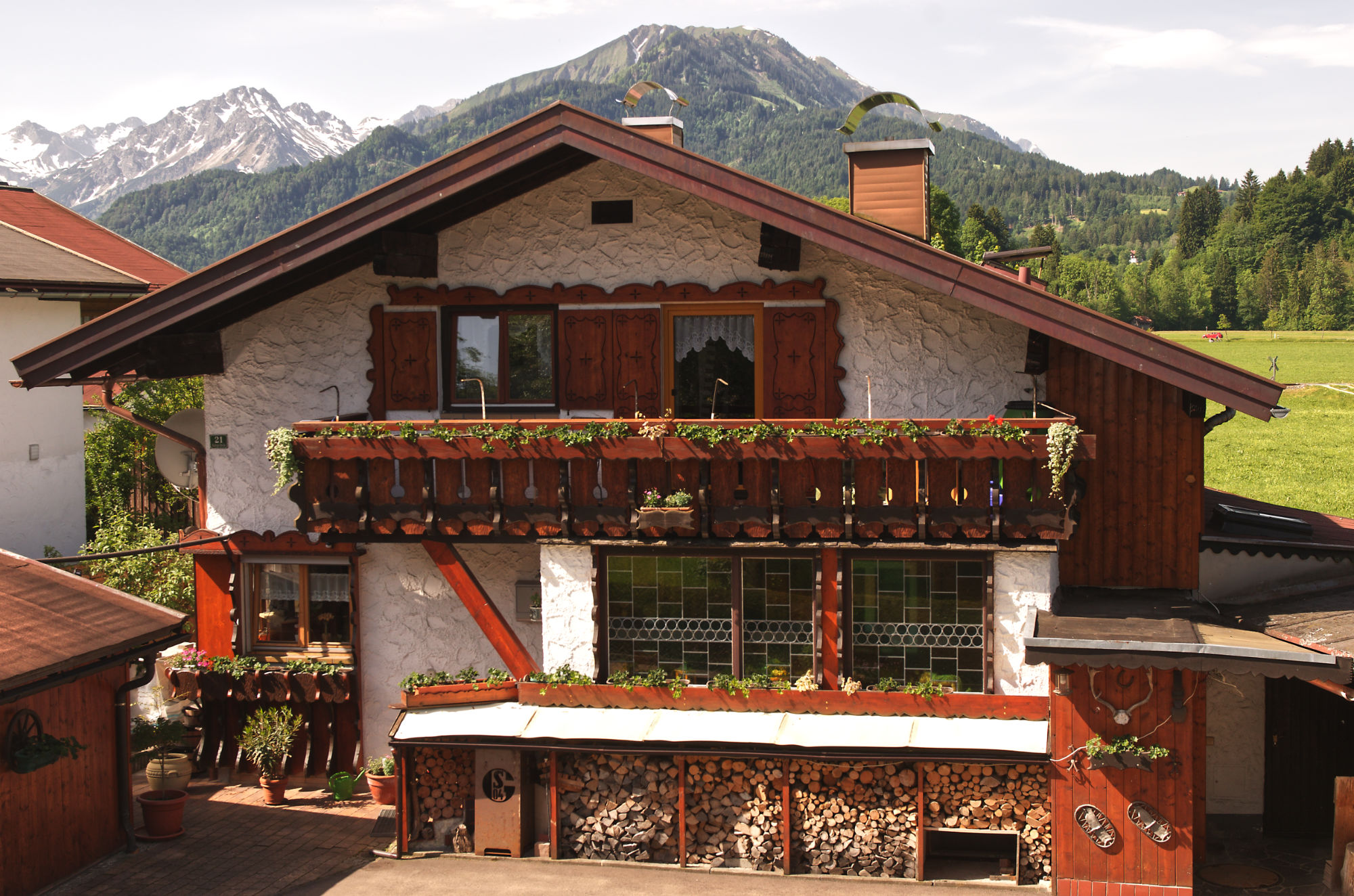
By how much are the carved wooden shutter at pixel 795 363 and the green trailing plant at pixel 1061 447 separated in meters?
2.86

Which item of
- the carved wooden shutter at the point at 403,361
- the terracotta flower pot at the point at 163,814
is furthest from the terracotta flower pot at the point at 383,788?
the carved wooden shutter at the point at 403,361

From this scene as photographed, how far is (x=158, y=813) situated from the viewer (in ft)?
43.0

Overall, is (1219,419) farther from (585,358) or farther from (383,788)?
(383,788)

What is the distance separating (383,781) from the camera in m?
13.9

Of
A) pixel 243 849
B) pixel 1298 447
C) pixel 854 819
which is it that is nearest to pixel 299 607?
pixel 243 849

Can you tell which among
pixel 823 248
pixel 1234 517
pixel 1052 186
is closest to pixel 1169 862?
pixel 1234 517

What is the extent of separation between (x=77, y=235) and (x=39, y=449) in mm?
6117

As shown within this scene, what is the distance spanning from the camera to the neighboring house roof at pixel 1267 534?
43.2ft

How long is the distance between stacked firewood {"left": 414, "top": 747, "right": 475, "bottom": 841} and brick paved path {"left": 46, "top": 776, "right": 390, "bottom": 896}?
26.5 inches

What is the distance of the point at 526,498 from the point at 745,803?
12.7 feet

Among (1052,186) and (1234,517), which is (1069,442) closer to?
(1234,517)

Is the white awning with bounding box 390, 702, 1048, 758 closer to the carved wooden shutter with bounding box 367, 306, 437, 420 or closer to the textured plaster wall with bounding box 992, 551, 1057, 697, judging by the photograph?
the textured plaster wall with bounding box 992, 551, 1057, 697

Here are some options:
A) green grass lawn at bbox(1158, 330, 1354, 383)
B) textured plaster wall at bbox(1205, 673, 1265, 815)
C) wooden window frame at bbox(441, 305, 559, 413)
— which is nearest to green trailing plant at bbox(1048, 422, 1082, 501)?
textured plaster wall at bbox(1205, 673, 1265, 815)

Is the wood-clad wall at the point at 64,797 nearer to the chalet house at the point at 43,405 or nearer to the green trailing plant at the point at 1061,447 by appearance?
the chalet house at the point at 43,405
